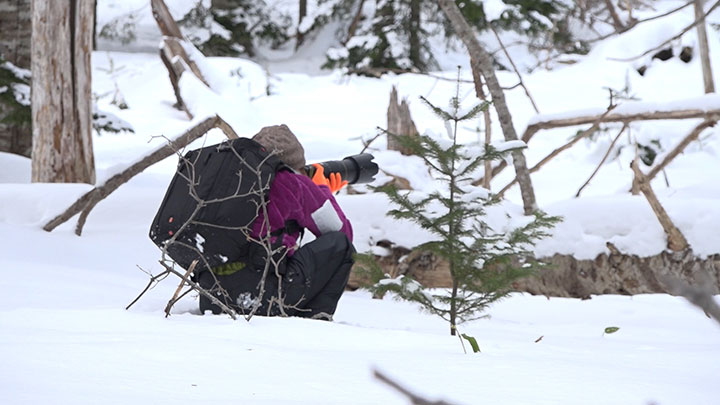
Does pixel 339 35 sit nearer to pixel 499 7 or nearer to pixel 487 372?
pixel 499 7

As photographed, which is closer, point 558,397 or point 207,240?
point 558,397

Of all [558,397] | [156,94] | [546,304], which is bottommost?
[156,94]

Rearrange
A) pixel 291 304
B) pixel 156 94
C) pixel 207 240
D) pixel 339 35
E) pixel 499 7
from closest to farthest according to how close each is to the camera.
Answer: pixel 207 240, pixel 291 304, pixel 499 7, pixel 156 94, pixel 339 35

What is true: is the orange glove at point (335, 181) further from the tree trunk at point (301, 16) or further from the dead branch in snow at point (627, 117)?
the tree trunk at point (301, 16)

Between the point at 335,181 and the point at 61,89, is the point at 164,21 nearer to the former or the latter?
the point at 61,89

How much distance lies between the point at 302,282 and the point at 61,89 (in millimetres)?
3295

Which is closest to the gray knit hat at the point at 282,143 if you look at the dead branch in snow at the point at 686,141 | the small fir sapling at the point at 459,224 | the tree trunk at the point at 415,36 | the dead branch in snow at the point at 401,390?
the small fir sapling at the point at 459,224

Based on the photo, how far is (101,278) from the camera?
11.8ft

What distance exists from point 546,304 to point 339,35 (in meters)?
13.2

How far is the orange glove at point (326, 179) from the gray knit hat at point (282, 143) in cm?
29

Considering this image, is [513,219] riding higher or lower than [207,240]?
lower

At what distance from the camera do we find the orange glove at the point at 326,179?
131 inches

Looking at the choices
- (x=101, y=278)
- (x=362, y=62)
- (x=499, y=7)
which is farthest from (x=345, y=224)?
(x=362, y=62)

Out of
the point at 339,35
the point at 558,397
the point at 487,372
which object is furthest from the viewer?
the point at 339,35
